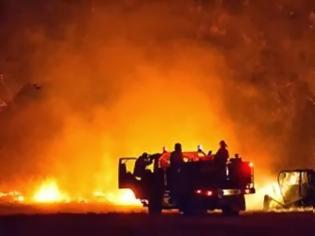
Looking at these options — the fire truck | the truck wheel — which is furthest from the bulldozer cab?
the truck wheel

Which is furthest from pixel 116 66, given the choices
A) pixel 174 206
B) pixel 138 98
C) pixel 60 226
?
pixel 60 226

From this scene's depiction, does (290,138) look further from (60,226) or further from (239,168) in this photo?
(60,226)

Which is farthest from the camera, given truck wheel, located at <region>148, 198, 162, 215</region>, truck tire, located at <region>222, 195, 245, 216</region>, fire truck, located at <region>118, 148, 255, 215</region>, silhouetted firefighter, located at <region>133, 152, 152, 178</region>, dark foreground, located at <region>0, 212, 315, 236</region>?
silhouetted firefighter, located at <region>133, 152, 152, 178</region>

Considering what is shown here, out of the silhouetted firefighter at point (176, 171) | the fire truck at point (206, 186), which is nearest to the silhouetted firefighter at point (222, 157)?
the fire truck at point (206, 186)

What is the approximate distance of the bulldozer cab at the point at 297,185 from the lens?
3925 centimetres

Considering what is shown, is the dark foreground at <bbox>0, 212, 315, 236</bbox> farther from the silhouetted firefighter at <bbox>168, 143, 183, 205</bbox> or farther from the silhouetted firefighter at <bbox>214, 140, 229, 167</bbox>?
the silhouetted firefighter at <bbox>214, 140, 229, 167</bbox>

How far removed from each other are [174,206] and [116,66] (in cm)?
4028

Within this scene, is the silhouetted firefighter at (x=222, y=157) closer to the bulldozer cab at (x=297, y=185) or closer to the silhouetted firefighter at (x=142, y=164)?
the silhouetted firefighter at (x=142, y=164)

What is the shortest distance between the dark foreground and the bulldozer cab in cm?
812

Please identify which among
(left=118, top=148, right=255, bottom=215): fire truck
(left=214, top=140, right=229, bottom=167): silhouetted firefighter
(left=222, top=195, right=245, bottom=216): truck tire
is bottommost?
(left=222, top=195, right=245, bottom=216): truck tire

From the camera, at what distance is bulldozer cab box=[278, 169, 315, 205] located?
3925 cm

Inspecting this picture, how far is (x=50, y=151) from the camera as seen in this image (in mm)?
80312

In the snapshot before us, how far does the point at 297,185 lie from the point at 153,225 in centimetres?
1400

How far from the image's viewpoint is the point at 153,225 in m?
27.0
